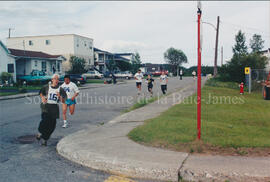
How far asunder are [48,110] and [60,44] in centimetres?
5193

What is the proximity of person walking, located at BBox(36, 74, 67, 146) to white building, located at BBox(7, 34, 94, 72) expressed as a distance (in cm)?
4966

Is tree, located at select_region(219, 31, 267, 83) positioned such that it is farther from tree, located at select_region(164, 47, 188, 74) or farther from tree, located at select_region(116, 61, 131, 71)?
tree, located at select_region(164, 47, 188, 74)

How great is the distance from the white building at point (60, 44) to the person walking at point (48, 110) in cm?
4966

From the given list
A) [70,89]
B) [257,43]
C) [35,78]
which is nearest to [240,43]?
[257,43]

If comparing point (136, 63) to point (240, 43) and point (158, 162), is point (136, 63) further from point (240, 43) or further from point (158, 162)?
point (158, 162)

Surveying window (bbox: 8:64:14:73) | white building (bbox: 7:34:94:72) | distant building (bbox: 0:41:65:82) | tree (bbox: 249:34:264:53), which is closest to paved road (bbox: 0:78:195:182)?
distant building (bbox: 0:41:65:82)

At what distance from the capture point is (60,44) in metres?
56.9

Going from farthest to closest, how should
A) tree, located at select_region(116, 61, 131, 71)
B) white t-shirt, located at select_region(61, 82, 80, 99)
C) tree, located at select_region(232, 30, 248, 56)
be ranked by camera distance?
tree, located at select_region(232, 30, 248, 56), tree, located at select_region(116, 61, 131, 71), white t-shirt, located at select_region(61, 82, 80, 99)

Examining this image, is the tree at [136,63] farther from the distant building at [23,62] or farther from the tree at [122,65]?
the distant building at [23,62]

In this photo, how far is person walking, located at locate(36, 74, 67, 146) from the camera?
7207mm

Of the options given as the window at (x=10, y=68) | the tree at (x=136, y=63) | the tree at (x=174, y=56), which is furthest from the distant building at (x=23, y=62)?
the tree at (x=174, y=56)

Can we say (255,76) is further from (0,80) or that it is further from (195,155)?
(0,80)

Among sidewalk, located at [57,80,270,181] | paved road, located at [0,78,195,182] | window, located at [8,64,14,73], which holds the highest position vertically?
window, located at [8,64,14,73]

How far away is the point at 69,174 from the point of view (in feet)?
16.8
